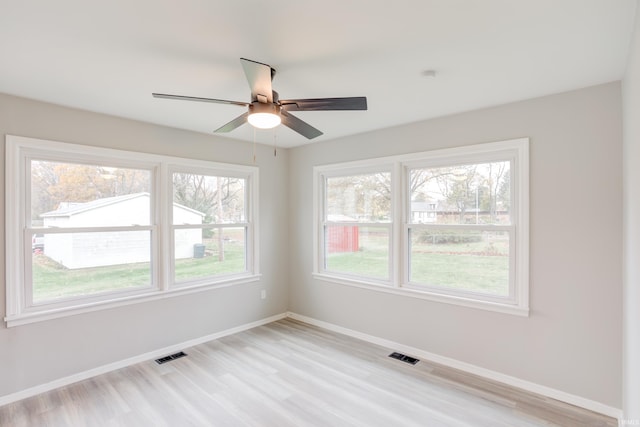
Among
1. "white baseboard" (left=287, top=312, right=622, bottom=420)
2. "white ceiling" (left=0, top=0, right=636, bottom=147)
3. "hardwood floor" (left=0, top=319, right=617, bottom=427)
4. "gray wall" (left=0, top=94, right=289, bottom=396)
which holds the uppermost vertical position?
"white ceiling" (left=0, top=0, right=636, bottom=147)

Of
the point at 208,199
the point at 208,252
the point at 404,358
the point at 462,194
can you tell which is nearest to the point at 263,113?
the point at 462,194

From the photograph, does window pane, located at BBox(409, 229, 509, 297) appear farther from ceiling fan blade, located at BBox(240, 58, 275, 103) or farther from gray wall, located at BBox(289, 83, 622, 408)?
ceiling fan blade, located at BBox(240, 58, 275, 103)

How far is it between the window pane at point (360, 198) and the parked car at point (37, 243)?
3137 millimetres

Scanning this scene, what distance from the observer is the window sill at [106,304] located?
2.84m

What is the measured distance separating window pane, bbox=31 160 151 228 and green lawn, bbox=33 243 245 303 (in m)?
0.43

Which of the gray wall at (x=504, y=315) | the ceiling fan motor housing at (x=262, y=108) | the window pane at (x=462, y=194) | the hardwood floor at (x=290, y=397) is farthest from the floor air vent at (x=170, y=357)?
the window pane at (x=462, y=194)

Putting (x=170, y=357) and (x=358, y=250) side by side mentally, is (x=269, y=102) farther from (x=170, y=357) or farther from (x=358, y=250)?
(x=170, y=357)

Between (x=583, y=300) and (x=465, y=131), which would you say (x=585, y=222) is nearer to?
(x=583, y=300)

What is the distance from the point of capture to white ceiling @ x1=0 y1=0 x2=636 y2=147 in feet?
5.44

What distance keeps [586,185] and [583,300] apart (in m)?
0.93

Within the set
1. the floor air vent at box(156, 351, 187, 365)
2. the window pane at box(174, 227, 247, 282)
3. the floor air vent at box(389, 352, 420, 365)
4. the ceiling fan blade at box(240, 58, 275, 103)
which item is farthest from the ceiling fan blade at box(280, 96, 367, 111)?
the floor air vent at box(156, 351, 187, 365)

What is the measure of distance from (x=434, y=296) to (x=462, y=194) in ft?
3.63

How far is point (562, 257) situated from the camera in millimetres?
2764

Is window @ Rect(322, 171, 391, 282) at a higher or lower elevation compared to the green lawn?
higher
